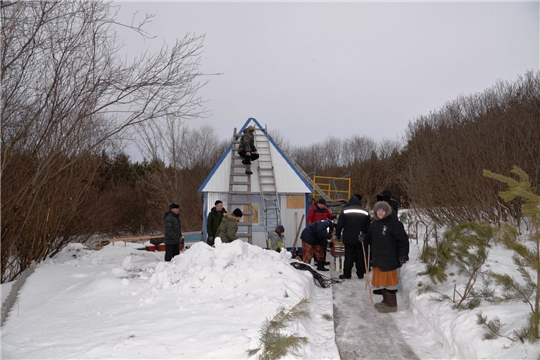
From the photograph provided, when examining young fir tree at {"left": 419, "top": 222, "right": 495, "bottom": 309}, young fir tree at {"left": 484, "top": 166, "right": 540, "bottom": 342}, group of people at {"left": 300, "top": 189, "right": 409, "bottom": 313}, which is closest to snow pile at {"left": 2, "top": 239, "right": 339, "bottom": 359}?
group of people at {"left": 300, "top": 189, "right": 409, "bottom": 313}

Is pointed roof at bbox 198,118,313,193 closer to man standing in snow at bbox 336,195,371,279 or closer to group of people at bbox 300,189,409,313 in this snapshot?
group of people at bbox 300,189,409,313

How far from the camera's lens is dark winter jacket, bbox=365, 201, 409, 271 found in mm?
6887

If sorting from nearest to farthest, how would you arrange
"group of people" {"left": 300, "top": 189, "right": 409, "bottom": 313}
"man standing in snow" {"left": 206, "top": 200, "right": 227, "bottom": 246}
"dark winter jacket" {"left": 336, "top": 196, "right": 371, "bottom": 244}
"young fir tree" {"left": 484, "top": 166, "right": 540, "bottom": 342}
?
"young fir tree" {"left": 484, "top": 166, "right": 540, "bottom": 342}
"group of people" {"left": 300, "top": 189, "right": 409, "bottom": 313}
"dark winter jacket" {"left": 336, "top": 196, "right": 371, "bottom": 244}
"man standing in snow" {"left": 206, "top": 200, "right": 227, "bottom": 246}

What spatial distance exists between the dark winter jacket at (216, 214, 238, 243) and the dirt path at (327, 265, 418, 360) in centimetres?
293

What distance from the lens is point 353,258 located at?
902 cm

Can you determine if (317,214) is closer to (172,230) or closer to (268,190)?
(268,190)

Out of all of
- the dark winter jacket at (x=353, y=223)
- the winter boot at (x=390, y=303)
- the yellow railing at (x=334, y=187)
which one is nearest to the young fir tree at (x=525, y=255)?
the winter boot at (x=390, y=303)

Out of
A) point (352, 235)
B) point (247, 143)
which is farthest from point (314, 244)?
point (247, 143)

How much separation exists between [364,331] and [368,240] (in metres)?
2.90

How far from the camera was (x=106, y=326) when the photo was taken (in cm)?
521

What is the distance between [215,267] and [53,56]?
449 centimetres

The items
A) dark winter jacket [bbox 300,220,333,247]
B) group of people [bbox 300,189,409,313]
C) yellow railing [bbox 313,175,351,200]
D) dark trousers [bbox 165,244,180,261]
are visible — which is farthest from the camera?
yellow railing [bbox 313,175,351,200]

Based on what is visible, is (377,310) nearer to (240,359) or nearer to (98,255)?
(240,359)

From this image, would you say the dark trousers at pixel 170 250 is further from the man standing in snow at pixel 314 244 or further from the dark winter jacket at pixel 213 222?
the man standing in snow at pixel 314 244
